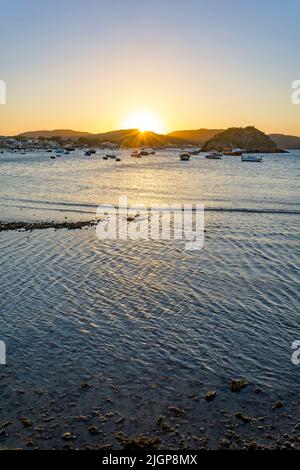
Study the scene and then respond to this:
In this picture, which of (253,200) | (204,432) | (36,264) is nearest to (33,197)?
(253,200)

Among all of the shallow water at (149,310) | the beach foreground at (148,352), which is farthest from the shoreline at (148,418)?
the shallow water at (149,310)

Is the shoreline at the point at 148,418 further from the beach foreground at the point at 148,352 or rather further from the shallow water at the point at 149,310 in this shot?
the shallow water at the point at 149,310

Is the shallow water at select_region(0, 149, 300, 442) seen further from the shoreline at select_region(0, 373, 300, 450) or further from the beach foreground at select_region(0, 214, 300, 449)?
the shoreline at select_region(0, 373, 300, 450)

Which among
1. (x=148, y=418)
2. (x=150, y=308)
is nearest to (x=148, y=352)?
(x=148, y=418)

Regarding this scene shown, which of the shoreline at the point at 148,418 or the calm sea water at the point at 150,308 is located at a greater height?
the calm sea water at the point at 150,308

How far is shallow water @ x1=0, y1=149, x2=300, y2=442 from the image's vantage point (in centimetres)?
1214

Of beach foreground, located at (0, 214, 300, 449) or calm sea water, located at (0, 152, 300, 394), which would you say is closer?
beach foreground, located at (0, 214, 300, 449)

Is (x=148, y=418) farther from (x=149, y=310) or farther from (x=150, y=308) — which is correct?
(x=150, y=308)

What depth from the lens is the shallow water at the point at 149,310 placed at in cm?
1214

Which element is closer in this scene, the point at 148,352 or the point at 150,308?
the point at 148,352

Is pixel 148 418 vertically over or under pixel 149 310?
under

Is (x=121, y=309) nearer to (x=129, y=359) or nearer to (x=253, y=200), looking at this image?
(x=129, y=359)

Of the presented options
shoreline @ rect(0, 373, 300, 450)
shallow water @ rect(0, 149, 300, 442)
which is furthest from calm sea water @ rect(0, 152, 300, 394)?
shoreline @ rect(0, 373, 300, 450)

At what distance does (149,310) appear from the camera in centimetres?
1644
